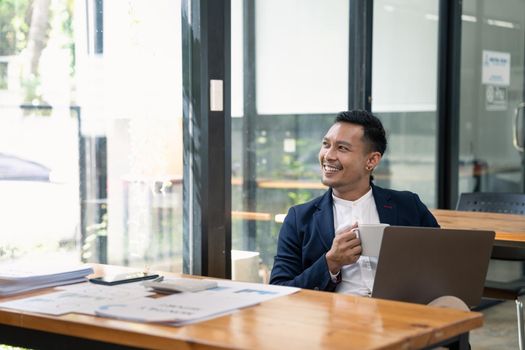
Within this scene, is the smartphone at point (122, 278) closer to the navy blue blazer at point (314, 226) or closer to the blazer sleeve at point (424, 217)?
the navy blue blazer at point (314, 226)

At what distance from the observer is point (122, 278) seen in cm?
271

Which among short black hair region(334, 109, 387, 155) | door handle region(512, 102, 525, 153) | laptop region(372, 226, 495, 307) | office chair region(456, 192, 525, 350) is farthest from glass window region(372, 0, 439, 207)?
laptop region(372, 226, 495, 307)

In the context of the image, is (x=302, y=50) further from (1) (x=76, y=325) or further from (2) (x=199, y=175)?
(1) (x=76, y=325)

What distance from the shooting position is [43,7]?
3307 mm

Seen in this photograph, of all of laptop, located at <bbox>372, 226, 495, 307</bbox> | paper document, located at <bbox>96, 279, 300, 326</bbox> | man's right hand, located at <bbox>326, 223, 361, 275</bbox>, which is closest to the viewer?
paper document, located at <bbox>96, 279, 300, 326</bbox>

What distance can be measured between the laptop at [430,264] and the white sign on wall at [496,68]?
13.4 ft

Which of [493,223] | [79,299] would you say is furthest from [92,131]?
Result: [493,223]

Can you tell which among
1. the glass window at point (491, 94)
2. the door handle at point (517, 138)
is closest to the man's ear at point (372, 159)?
the glass window at point (491, 94)

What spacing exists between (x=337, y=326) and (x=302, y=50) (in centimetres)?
289

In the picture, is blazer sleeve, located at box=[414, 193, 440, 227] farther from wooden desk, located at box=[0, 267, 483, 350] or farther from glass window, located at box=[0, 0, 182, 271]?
glass window, located at box=[0, 0, 182, 271]

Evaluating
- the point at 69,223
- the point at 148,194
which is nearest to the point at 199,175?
the point at 148,194

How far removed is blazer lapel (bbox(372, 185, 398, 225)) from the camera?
125 inches

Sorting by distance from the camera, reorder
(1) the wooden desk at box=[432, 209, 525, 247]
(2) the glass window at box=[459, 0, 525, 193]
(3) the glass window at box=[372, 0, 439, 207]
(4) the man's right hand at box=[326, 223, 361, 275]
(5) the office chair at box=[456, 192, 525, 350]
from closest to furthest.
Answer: (4) the man's right hand at box=[326, 223, 361, 275], (1) the wooden desk at box=[432, 209, 525, 247], (5) the office chair at box=[456, 192, 525, 350], (3) the glass window at box=[372, 0, 439, 207], (2) the glass window at box=[459, 0, 525, 193]

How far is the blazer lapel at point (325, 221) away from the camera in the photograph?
3.12 m
